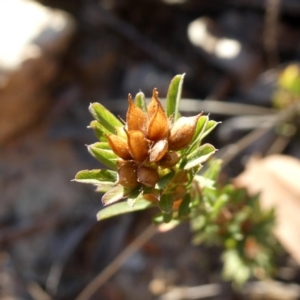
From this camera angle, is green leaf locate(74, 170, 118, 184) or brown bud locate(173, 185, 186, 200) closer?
green leaf locate(74, 170, 118, 184)

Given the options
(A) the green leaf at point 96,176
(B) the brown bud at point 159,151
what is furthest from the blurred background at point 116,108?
(B) the brown bud at point 159,151

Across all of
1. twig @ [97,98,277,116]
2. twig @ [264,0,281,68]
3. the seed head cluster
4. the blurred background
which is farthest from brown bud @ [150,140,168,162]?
twig @ [264,0,281,68]

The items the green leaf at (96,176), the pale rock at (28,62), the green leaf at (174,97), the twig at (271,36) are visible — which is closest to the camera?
the green leaf at (96,176)

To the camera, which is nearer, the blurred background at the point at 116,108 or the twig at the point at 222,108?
the blurred background at the point at 116,108

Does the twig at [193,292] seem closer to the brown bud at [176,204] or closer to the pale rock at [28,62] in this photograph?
the brown bud at [176,204]

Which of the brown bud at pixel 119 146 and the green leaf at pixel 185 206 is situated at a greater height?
the brown bud at pixel 119 146

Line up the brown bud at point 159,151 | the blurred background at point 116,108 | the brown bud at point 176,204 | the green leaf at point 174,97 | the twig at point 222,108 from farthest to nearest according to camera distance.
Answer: the twig at point 222,108 < the blurred background at point 116,108 < the brown bud at point 176,204 < the green leaf at point 174,97 < the brown bud at point 159,151

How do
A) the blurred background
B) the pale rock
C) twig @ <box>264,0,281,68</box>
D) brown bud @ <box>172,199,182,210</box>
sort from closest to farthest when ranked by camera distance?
brown bud @ <box>172,199,182,210</box> < the blurred background < twig @ <box>264,0,281,68</box> < the pale rock

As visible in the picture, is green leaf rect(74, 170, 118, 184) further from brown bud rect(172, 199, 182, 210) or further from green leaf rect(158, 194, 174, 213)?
brown bud rect(172, 199, 182, 210)
